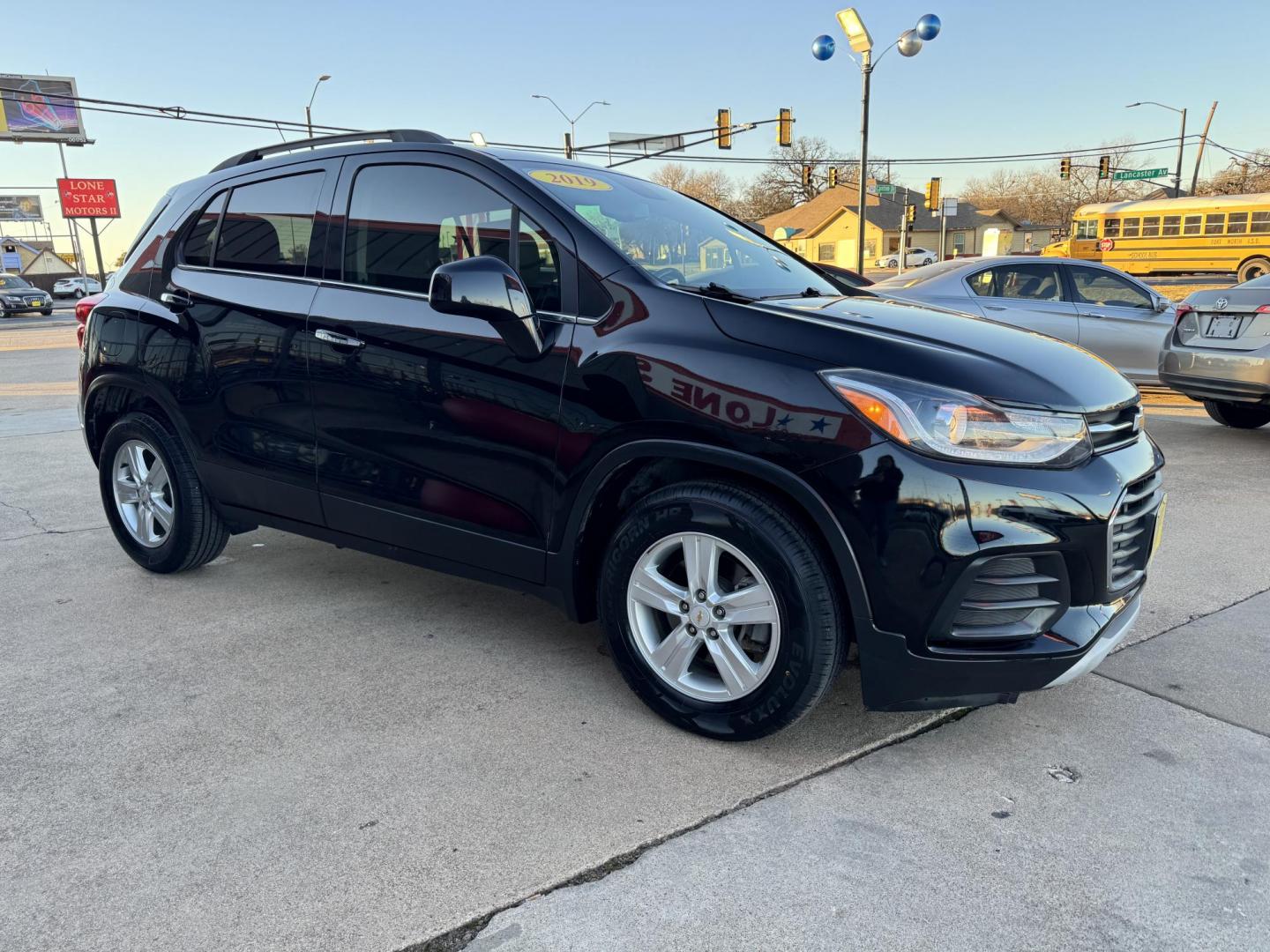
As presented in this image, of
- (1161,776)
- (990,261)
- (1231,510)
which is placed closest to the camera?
(1161,776)

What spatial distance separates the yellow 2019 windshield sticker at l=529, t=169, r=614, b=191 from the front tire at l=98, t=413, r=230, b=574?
2.09m

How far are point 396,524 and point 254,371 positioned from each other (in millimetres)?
912

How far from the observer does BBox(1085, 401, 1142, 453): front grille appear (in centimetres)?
262

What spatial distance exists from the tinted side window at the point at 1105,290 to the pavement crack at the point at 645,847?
7283 millimetres

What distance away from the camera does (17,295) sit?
1507 inches

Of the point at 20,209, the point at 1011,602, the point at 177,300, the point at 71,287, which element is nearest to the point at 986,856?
the point at 1011,602

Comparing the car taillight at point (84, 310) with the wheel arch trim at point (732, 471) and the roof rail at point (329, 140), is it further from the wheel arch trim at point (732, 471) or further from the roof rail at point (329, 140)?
Answer: the wheel arch trim at point (732, 471)

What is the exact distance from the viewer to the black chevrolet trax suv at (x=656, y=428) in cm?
247

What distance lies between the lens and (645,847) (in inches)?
92.0

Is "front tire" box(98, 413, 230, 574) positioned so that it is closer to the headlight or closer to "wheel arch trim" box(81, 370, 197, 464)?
"wheel arch trim" box(81, 370, 197, 464)

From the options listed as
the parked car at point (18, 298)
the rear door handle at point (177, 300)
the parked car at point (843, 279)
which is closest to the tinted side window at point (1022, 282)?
the parked car at point (843, 279)

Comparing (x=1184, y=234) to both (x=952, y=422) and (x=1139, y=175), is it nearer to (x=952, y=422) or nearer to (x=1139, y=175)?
(x=1139, y=175)

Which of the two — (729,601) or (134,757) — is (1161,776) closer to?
(729,601)

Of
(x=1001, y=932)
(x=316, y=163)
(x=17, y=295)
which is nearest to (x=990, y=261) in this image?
(x=316, y=163)
